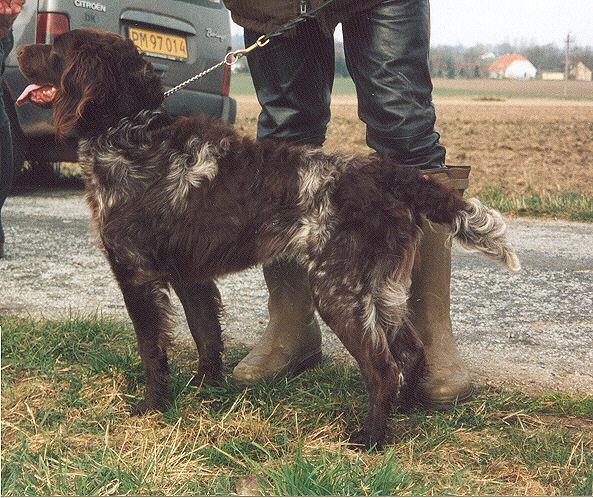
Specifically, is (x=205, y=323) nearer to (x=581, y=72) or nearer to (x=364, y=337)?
(x=364, y=337)

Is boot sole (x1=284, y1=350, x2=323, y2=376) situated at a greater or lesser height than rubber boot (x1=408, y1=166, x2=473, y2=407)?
lesser

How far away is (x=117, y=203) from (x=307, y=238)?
0.76 m

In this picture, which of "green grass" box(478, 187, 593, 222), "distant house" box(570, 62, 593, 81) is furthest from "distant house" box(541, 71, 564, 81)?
"green grass" box(478, 187, 593, 222)

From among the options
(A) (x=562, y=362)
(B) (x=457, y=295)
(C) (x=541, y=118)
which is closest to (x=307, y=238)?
(A) (x=562, y=362)

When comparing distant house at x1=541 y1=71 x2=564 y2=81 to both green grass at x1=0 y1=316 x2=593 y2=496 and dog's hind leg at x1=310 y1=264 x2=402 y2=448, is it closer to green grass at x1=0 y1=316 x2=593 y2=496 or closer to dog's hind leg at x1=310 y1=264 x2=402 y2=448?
green grass at x1=0 y1=316 x2=593 y2=496

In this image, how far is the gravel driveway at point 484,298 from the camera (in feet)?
12.9

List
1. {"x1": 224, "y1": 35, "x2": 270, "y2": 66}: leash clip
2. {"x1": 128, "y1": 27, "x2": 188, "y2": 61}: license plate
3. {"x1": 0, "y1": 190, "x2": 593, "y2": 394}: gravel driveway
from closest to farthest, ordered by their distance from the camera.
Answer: {"x1": 224, "y1": 35, "x2": 270, "y2": 66}: leash clip < {"x1": 0, "y1": 190, "x2": 593, "y2": 394}: gravel driveway < {"x1": 128, "y1": 27, "x2": 188, "y2": 61}: license plate

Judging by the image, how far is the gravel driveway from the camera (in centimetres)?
392

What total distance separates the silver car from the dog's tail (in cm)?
478

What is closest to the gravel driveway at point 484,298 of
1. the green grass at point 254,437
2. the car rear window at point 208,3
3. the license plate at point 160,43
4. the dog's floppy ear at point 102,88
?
the green grass at point 254,437

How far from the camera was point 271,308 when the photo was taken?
3.82m

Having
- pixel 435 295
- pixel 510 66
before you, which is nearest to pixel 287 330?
pixel 435 295

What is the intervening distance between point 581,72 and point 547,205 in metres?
33.0

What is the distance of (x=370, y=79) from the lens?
131 inches
